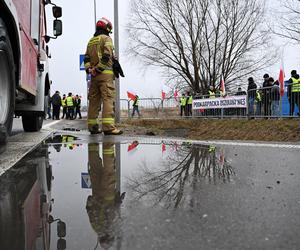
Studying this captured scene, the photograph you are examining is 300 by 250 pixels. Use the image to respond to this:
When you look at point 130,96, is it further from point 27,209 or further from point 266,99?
point 27,209

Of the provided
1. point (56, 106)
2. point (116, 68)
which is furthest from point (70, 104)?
Answer: point (116, 68)

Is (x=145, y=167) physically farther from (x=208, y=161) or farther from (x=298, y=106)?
(x=298, y=106)

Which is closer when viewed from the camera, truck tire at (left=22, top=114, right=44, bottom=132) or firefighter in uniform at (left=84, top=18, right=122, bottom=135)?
firefighter in uniform at (left=84, top=18, right=122, bottom=135)

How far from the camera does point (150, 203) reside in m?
2.18

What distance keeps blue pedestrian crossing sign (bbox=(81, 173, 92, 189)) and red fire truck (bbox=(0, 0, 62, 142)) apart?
147 cm

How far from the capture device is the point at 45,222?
6.21 ft

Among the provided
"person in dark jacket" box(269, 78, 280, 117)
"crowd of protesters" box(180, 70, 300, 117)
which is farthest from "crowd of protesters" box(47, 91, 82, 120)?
"person in dark jacket" box(269, 78, 280, 117)

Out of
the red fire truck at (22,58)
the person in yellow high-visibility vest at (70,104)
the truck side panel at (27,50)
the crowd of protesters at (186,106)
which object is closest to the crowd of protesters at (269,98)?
the crowd of protesters at (186,106)

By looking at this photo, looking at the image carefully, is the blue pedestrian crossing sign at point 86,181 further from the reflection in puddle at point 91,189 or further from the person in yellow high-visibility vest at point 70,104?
the person in yellow high-visibility vest at point 70,104

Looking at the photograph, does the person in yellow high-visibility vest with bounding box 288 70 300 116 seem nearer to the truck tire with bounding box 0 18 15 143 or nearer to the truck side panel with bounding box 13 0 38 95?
the truck side panel with bounding box 13 0 38 95

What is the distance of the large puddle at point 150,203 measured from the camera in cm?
164

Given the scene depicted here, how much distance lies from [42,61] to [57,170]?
3.83m

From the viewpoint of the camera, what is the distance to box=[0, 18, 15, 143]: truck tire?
378 centimetres

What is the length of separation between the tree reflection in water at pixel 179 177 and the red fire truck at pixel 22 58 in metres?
1.89
